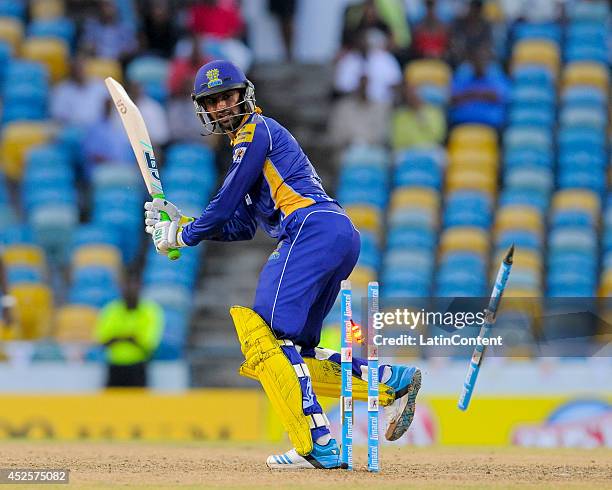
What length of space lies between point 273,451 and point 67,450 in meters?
1.41

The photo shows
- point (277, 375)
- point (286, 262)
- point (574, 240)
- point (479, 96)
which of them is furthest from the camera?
point (479, 96)

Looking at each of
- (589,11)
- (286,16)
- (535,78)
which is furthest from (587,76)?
(286,16)

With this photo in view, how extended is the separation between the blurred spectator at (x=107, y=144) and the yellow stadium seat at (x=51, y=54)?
1414 mm

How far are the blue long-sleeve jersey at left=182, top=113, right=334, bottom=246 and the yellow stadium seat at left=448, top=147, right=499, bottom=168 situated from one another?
6.85 metres

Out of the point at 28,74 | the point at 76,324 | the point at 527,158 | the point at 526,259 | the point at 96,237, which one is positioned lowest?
the point at 76,324

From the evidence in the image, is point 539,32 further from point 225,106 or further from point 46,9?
point 225,106

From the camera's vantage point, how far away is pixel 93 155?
15.9m

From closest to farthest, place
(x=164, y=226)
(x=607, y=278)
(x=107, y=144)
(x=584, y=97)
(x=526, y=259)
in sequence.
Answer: (x=164, y=226) < (x=607, y=278) < (x=526, y=259) < (x=584, y=97) < (x=107, y=144)

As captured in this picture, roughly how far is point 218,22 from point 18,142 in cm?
263

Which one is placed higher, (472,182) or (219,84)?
(472,182)

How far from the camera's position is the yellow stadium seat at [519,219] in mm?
14375

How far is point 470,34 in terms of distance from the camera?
16.0 meters

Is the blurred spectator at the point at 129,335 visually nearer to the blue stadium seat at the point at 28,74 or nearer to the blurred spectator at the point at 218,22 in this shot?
the blue stadium seat at the point at 28,74

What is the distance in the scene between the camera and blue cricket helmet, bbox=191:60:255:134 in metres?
8.33
